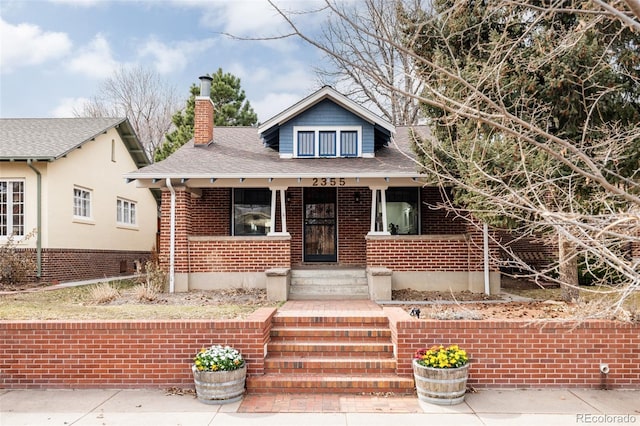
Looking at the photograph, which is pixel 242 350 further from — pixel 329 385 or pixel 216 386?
pixel 329 385

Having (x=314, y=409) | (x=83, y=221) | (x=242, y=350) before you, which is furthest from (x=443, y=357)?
(x=83, y=221)

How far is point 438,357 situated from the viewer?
530 centimetres

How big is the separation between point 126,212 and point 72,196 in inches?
169

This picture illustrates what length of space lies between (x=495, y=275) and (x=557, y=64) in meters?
5.03

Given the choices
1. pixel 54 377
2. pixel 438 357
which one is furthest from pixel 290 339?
pixel 54 377

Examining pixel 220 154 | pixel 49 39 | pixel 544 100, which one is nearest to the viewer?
pixel 544 100

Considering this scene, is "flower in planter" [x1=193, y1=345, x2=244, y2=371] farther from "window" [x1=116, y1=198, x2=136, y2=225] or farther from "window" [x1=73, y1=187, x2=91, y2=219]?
"window" [x1=116, y1=198, x2=136, y2=225]

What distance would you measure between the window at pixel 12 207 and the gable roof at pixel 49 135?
37.1 inches

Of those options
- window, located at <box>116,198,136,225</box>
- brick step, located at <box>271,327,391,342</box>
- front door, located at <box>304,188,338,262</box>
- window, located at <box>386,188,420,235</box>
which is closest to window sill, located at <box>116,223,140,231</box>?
window, located at <box>116,198,136,225</box>

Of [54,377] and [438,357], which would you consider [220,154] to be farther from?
[438,357]

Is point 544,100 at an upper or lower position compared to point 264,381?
upper

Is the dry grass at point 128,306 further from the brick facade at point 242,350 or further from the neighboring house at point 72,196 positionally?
the neighboring house at point 72,196

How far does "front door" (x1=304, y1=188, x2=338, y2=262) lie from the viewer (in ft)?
41.6

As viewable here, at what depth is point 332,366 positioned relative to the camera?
19.7 ft
